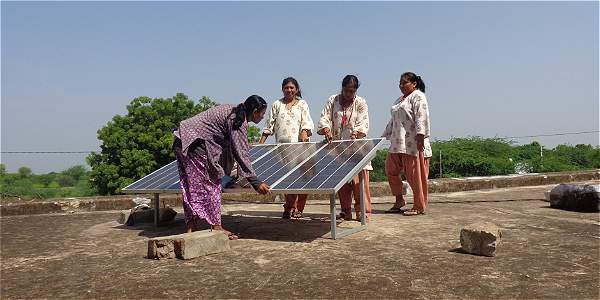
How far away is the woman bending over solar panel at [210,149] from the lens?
4395mm

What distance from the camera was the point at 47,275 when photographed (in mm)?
3428

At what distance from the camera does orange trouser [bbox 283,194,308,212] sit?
589 centimetres

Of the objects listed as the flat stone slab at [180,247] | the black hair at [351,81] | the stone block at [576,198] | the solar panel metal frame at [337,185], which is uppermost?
the black hair at [351,81]

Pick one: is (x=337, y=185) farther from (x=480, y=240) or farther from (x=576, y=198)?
(x=576, y=198)

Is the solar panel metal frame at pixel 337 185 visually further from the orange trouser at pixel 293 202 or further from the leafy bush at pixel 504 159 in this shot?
the leafy bush at pixel 504 159

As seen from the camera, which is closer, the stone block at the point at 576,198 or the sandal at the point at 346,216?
the sandal at the point at 346,216

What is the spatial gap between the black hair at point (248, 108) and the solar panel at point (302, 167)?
2.06 feet

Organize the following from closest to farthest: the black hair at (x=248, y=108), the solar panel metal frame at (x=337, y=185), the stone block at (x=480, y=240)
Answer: the stone block at (x=480, y=240), the solar panel metal frame at (x=337, y=185), the black hair at (x=248, y=108)

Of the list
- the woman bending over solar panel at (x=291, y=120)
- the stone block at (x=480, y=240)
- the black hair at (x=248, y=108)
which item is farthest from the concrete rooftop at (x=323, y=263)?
the black hair at (x=248, y=108)

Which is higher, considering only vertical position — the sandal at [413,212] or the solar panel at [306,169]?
the solar panel at [306,169]

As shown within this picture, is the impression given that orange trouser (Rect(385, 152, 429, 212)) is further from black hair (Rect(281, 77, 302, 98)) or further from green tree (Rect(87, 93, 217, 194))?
green tree (Rect(87, 93, 217, 194))

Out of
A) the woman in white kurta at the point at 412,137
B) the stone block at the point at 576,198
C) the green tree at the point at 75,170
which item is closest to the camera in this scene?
the woman in white kurta at the point at 412,137

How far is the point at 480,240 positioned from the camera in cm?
358

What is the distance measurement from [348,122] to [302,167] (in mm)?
1303
